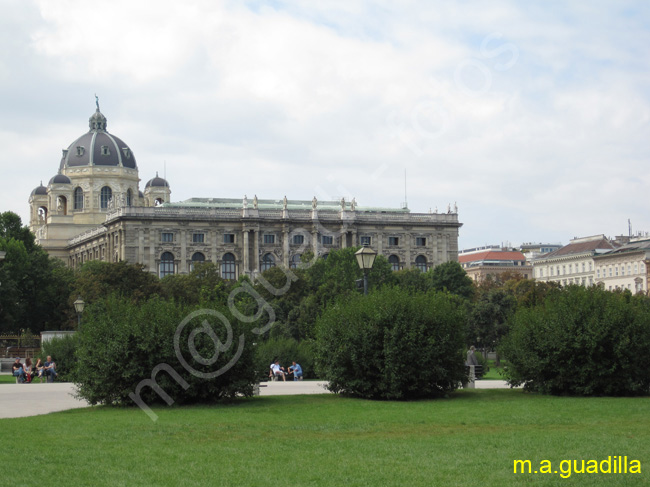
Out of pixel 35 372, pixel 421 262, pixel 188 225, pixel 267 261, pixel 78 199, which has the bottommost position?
pixel 35 372

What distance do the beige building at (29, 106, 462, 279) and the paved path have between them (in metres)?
82.3

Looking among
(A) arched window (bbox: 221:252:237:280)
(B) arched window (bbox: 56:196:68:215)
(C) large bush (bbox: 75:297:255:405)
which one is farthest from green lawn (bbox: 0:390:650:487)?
(B) arched window (bbox: 56:196:68:215)

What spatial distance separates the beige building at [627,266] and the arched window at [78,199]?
72.7m

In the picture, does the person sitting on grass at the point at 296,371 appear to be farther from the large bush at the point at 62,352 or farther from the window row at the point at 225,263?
the window row at the point at 225,263

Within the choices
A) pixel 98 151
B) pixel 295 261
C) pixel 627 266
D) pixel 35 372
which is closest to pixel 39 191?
pixel 98 151

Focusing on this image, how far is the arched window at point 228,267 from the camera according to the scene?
128 metres

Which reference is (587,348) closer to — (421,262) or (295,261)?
(295,261)

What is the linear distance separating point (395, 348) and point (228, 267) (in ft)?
337

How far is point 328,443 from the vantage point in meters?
19.0

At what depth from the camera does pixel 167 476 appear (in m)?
15.8

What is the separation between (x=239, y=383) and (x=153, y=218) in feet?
333

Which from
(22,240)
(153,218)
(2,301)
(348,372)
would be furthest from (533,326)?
(153,218)

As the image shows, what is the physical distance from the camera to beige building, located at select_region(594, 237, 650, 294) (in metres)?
130

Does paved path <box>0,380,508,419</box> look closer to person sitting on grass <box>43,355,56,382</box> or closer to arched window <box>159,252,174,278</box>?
person sitting on grass <box>43,355,56,382</box>
